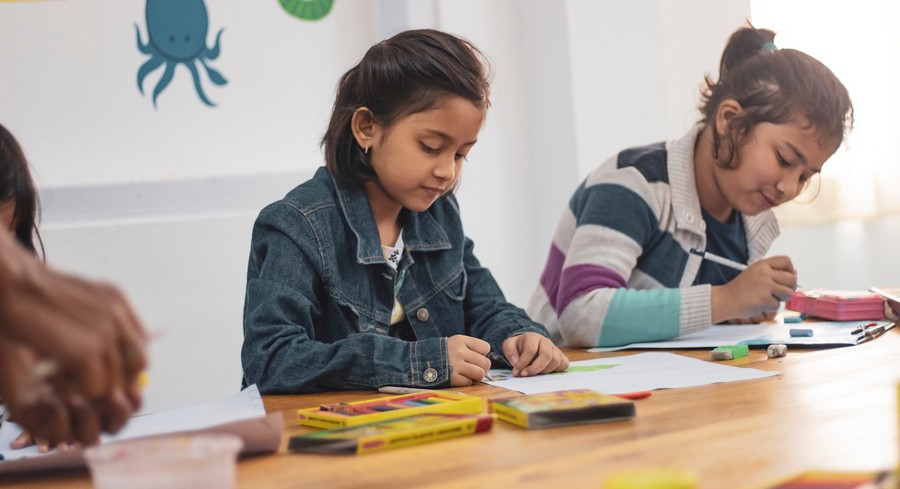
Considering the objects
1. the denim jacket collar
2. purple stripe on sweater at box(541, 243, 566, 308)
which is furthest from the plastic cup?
A: purple stripe on sweater at box(541, 243, 566, 308)

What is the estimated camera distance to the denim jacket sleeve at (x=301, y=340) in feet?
3.79

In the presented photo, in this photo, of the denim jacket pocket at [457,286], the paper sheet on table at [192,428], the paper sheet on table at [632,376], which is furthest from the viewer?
the denim jacket pocket at [457,286]

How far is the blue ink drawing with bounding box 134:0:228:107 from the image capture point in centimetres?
212

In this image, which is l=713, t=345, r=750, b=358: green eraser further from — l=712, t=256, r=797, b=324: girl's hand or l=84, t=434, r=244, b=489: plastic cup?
l=84, t=434, r=244, b=489: plastic cup

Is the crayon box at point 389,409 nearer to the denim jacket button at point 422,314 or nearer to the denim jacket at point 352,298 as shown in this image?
the denim jacket at point 352,298

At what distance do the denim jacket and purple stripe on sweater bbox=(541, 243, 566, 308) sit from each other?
248 millimetres

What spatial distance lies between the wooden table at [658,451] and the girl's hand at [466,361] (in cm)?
24

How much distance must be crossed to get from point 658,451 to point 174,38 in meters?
1.72

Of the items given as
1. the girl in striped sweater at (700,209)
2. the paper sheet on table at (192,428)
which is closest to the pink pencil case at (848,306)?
the girl in striped sweater at (700,209)

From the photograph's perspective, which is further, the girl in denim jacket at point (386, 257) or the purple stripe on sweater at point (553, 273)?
the purple stripe on sweater at point (553, 273)

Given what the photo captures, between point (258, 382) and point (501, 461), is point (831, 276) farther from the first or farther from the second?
point (501, 461)

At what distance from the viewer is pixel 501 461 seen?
2.33ft

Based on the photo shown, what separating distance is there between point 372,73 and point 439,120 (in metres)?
0.14

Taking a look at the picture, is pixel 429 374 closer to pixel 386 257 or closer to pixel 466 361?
pixel 466 361
